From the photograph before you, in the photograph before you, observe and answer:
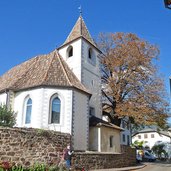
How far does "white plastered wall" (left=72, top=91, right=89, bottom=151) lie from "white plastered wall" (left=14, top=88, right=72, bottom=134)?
2.27 feet

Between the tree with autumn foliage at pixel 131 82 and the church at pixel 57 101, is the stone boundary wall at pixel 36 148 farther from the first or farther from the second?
the tree with autumn foliage at pixel 131 82

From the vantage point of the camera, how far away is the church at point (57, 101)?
24.2 m

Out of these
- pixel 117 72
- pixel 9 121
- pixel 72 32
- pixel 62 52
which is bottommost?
pixel 9 121

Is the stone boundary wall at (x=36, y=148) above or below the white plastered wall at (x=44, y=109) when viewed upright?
below

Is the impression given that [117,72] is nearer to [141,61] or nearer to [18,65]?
[141,61]

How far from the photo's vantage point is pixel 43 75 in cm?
2583

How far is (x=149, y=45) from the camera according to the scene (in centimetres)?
3541

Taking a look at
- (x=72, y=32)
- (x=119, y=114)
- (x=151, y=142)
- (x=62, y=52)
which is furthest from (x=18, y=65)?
(x=151, y=142)

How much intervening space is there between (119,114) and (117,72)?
18.7 feet

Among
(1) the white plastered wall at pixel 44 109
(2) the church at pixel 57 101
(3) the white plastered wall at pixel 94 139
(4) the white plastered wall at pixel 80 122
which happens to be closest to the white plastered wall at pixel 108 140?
(2) the church at pixel 57 101

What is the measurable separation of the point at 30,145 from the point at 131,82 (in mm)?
18181

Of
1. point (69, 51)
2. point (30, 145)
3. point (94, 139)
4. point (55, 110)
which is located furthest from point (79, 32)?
point (30, 145)

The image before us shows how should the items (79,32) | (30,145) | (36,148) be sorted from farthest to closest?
(79,32)
(36,148)
(30,145)

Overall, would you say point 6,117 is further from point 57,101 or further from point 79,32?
point 79,32
